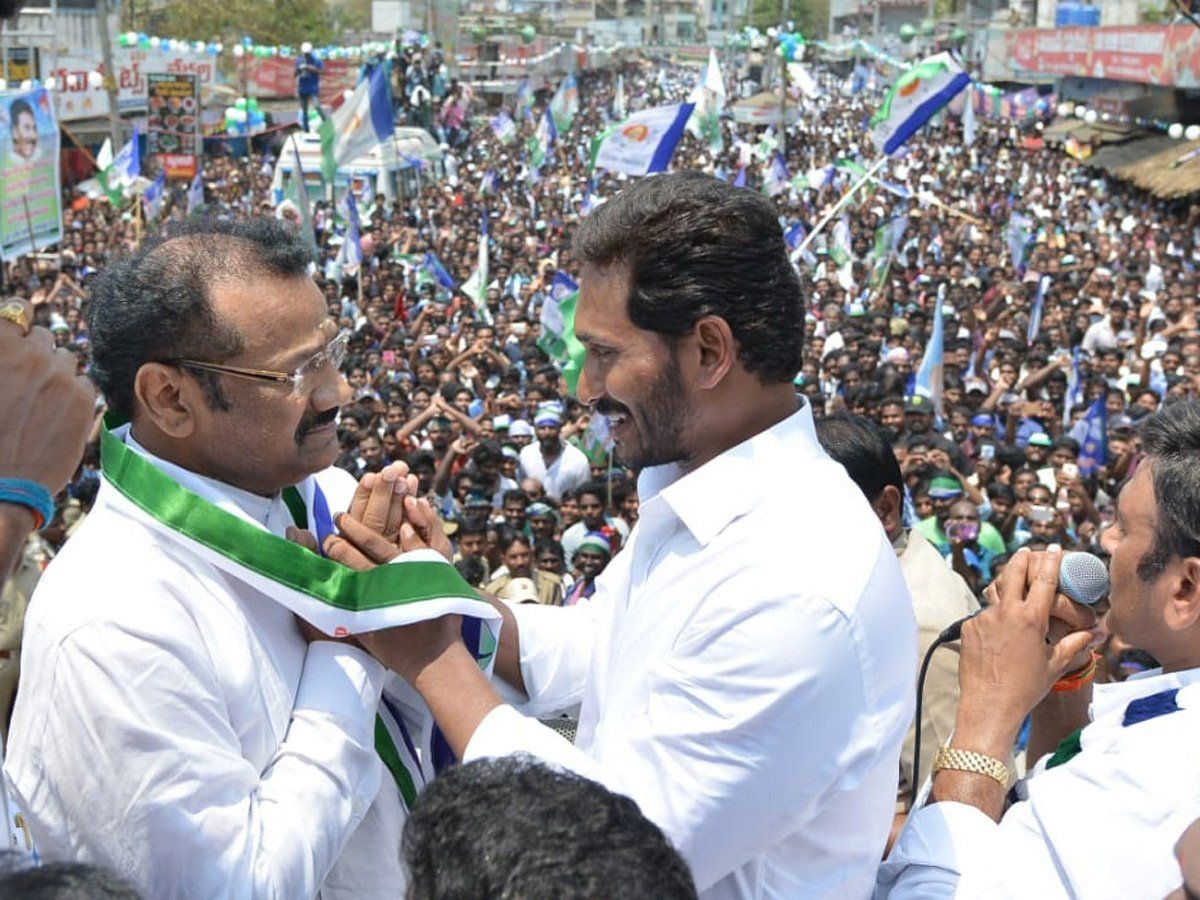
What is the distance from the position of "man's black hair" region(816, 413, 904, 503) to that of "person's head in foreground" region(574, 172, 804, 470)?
1.38 metres

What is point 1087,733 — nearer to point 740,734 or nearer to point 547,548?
point 740,734

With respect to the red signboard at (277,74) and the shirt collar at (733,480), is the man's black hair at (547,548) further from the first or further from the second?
the red signboard at (277,74)

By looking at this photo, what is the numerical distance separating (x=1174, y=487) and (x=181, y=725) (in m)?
1.39

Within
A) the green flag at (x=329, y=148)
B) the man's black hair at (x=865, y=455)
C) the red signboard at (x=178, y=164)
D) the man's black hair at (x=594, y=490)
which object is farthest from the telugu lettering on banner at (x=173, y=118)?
the man's black hair at (x=865, y=455)

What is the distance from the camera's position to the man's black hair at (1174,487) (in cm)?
195

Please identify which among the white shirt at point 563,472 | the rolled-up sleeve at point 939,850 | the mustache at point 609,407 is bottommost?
the white shirt at point 563,472

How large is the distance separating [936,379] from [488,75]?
5588 cm

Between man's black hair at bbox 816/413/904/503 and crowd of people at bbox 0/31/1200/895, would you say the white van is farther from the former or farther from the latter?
man's black hair at bbox 816/413/904/503

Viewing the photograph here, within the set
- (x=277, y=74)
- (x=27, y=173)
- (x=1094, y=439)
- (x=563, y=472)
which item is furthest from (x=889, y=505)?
(x=277, y=74)

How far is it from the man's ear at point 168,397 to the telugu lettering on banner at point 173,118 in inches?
683

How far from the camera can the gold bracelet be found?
6.27ft

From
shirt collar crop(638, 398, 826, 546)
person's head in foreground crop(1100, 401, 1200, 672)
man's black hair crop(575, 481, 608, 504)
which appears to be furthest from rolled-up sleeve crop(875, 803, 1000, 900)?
man's black hair crop(575, 481, 608, 504)

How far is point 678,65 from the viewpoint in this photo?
8444 centimetres

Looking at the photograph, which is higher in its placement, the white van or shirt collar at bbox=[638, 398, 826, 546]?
shirt collar at bbox=[638, 398, 826, 546]
